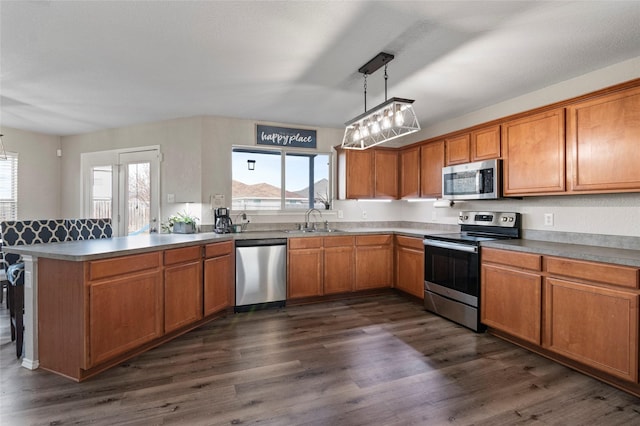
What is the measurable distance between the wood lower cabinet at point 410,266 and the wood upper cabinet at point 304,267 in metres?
1.13

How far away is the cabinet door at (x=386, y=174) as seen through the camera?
4.81 m

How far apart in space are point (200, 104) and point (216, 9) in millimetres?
1976

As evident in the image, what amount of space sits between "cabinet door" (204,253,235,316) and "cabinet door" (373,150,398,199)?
7.86ft

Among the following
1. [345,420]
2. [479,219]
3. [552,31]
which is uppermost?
[552,31]

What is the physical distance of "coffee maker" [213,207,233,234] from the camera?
3.93 metres

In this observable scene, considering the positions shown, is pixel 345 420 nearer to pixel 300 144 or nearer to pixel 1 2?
pixel 1 2

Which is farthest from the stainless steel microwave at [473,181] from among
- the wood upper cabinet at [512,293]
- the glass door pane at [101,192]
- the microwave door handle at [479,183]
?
the glass door pane at [101,192]

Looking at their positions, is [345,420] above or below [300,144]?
below

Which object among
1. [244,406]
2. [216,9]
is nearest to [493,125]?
[216,9]

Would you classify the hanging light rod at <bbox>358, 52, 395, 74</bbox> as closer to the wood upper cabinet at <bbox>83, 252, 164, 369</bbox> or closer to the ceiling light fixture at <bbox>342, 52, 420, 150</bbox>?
the ceiling light fixture at <bbox>342, 52, 420, 150</bbox>

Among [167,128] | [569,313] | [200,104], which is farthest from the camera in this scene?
[167,128]

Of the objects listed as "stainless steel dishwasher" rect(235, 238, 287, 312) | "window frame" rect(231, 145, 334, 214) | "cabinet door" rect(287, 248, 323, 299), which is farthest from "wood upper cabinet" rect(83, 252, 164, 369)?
"window frame" rect(231, 145, 334, 214)

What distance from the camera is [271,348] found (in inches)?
110

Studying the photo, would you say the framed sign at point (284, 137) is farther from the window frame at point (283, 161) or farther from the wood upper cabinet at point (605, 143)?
the wood upper cabinet at point (605, 143)
